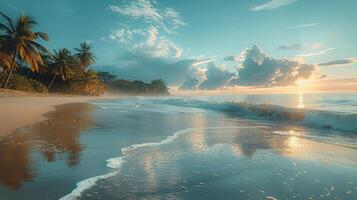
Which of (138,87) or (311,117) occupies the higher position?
(138,87)

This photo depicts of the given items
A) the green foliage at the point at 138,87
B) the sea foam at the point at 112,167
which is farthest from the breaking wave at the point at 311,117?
the green foliage at the point at 138,87

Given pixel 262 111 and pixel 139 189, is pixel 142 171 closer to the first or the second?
pixel 139 189

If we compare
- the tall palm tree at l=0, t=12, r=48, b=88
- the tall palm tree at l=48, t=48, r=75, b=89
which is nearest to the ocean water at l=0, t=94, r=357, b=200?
the tall palm tree at l=0, t=12, r=48, b=88

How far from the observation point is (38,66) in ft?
172

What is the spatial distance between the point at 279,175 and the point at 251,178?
69cm

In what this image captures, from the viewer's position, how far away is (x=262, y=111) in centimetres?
2491

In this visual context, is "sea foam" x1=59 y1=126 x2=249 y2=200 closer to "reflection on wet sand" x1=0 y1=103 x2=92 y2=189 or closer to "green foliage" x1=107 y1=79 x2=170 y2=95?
"reflection on wet sand" x1=0 y1=103 x2=92 y2=189

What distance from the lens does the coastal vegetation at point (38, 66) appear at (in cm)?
3762

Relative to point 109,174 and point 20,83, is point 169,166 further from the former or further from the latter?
point 20,83

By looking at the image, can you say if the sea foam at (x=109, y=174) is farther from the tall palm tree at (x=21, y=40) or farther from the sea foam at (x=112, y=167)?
the tall palm tree at (x=21, y=40)

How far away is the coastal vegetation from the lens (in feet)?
123

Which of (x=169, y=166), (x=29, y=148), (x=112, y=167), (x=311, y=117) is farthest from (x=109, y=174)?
(x=311, y=117)

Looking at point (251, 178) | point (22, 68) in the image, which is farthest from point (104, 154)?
point (22, 68)

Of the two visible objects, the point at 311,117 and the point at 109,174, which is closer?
the point at 109,174
